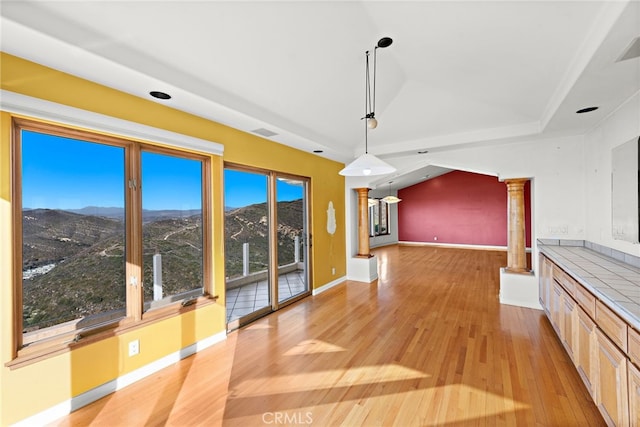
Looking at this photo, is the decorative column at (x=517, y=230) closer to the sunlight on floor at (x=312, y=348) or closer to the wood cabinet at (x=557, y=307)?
the wood cabinet at (x=557, y=307)

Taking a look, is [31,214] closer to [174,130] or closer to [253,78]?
[174,130]

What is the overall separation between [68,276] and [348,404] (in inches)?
96.7

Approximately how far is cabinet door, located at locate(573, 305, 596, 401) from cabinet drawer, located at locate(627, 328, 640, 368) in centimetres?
51

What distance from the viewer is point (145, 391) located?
2.17 meters

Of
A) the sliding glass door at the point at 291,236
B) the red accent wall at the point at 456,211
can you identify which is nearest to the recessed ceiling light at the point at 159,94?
the sliding glass door at the point at 291,236

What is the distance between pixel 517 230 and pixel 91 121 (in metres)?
5.48

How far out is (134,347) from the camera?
2.30 metres

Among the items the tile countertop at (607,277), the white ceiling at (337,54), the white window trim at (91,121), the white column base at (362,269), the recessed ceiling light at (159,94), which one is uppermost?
the white ceiling at (337,54)

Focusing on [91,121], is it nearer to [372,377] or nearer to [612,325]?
[372,377]

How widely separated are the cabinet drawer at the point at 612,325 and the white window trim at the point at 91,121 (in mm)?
3562

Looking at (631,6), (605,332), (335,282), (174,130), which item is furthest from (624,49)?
(335,282)

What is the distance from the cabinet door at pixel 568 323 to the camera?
2.29 meters

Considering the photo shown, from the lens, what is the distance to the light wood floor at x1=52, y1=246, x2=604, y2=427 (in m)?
1.89

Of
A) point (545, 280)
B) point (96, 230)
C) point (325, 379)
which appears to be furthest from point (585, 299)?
point (96, 230)
